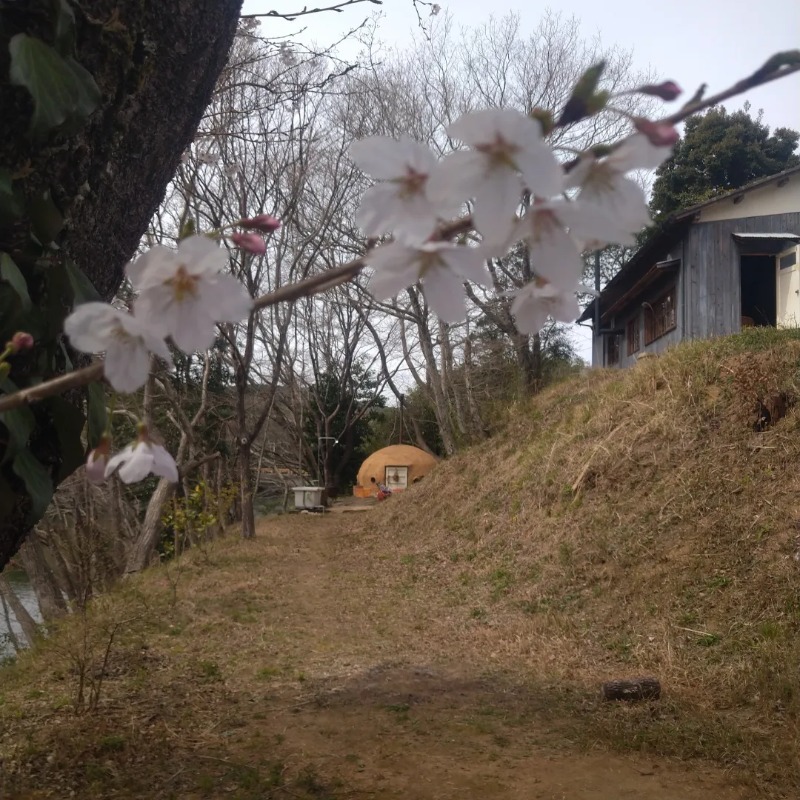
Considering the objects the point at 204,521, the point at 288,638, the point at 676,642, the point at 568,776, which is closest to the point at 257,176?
the point at 204,521

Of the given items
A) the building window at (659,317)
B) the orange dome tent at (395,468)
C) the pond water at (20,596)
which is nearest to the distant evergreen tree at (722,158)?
the building window at (659,317)

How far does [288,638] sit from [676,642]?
2.48 metres

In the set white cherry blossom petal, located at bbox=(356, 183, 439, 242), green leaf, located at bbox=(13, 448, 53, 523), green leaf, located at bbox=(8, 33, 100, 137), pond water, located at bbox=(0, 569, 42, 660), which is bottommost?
pond water, located at bbox=(0, 569, 42, 660)

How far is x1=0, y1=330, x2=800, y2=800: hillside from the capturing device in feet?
9.64

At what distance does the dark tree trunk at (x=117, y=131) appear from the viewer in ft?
3.92

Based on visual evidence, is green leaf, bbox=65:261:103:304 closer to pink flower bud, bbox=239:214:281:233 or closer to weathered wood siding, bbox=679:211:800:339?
pink flower bud, bbox=239:214:281:233

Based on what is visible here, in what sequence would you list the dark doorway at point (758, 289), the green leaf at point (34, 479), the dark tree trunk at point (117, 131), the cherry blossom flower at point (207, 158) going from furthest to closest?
the dark doorway at point (758, 289)
the cherry blossom flower at point (207, 158)
the dark tree trunk at point (117, 131)
the green leaf at point (34, 479)

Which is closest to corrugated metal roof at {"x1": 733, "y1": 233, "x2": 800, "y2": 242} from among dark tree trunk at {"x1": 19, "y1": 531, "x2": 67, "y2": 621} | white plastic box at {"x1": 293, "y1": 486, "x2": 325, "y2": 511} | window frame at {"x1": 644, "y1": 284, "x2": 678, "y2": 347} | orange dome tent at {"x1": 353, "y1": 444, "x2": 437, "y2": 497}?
window frame at {"x1": 644, "y1": 284, "x2": 678, "y2": 347}

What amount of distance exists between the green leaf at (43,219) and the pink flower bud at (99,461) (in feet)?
1.53

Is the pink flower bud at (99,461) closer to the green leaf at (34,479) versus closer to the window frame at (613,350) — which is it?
the green leaf at (34,479)

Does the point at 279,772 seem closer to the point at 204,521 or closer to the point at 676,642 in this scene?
the point at 676,642

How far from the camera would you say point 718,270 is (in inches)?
368

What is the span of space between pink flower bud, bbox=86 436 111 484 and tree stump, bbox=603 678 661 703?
356 cm

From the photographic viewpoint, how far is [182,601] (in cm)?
577
